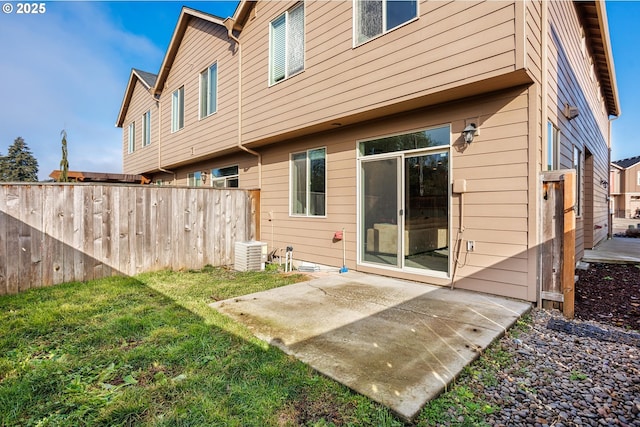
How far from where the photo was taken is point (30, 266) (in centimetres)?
450

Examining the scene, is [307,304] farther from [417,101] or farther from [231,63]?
[231,63]

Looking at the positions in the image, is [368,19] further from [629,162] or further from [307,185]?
[629,162]

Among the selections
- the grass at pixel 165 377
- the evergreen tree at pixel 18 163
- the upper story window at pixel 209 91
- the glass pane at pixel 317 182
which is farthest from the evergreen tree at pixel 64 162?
the evergreen tree at pixel 18 163

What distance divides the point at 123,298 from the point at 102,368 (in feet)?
6.71

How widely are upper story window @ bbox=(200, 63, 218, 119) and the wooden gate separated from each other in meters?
7.65

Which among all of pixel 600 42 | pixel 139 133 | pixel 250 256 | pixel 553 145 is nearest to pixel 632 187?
pixel 600 42

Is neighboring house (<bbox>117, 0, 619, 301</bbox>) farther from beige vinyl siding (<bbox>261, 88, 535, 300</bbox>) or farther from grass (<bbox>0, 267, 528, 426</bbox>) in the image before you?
grass (<bbox>0, 267, 528, 426</bbox>)

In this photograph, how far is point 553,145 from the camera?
493 cm

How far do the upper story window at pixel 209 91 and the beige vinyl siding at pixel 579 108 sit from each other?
7310 millimetres

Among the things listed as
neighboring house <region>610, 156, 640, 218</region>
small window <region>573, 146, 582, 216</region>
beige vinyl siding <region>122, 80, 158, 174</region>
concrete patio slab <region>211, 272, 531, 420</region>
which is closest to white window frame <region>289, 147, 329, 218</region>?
concrete patio slab <region>211, 272, 531, 420</region>

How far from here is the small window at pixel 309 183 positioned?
6.24 meters

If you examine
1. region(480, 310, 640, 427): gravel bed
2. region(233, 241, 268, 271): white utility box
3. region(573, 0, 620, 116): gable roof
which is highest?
region(573, 0, 620, 116): gable roof

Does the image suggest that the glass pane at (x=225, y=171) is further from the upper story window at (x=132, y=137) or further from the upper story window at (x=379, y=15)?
the upper story window at (x=132, y=137)

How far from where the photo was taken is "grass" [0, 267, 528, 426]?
1.78m
